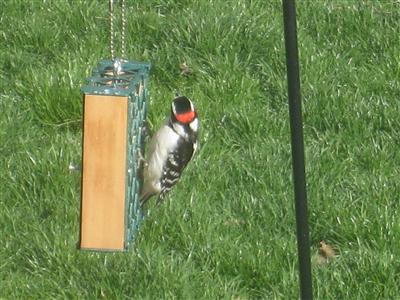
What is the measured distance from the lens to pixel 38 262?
4621 mm

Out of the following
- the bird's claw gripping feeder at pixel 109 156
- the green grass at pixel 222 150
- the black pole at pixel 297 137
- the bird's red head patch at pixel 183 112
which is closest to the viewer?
the black pole at pixel 297 137

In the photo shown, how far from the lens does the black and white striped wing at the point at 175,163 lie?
3.84 m

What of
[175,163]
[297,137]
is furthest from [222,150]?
[297,137]

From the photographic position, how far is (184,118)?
3.78 meters

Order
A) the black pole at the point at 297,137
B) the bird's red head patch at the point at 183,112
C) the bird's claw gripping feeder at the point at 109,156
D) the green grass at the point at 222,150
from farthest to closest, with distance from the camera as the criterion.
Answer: the green grass at the point at 222,150, the bird's red head patch at the point at 183,112, the bird's claw gripping feeder at the point at 109,156, the black pole at the point at 297,137

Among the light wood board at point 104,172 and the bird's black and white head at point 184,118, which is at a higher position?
the bird's black and white head at point 184,118

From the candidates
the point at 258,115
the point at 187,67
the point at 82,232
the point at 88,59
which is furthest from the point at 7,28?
the point at 82,232

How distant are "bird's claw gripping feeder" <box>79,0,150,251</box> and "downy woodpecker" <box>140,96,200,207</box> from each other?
0.13m

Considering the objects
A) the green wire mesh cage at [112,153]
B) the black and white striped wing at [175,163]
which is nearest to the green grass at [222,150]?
the black and white striped wing at [175,163]

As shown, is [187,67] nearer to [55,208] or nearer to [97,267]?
[55,208]

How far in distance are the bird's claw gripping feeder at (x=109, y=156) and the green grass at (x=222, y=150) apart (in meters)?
0.88

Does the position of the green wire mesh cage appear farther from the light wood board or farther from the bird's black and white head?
the bird's black and white head

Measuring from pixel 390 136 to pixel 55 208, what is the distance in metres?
1.55

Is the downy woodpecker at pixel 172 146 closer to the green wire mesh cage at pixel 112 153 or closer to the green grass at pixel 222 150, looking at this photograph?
the green wire mesh cage at pixel 112 153
